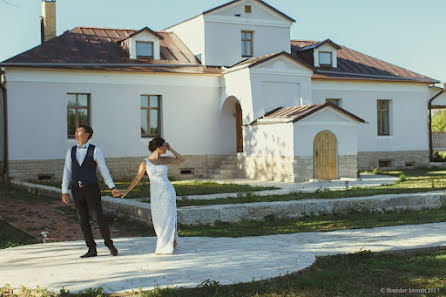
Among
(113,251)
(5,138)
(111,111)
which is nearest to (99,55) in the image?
(111,111)

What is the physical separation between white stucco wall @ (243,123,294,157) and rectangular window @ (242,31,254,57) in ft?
14.2

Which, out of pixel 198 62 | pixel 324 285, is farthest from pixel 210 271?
pixel 198 62

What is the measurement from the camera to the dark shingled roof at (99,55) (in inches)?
852

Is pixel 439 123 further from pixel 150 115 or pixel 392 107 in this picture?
pixel 150 115

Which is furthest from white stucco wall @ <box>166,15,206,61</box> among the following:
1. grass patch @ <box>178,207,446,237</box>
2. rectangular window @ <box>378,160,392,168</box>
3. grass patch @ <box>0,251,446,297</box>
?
grass patch @ <box>0,251,446,297</box>

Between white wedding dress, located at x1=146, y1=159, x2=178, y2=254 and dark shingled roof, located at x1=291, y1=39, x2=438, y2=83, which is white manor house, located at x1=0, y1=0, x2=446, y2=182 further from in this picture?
white wedding dress, located at x1=146, y1=159, x2=178, y2=254

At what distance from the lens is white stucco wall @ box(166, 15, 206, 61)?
24375 mm

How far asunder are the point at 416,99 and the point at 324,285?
76.8 ft

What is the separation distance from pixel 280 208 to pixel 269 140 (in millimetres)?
9608

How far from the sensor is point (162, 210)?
316 inches

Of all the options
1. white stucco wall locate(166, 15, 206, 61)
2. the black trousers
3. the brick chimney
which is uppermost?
the brick chimney

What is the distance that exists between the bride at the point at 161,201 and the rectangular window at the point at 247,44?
57.7 ft

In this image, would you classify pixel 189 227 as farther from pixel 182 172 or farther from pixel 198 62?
pixel 198 62

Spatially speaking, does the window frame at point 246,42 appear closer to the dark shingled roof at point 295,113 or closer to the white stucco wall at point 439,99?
the dark shingled roof at point 295,113
